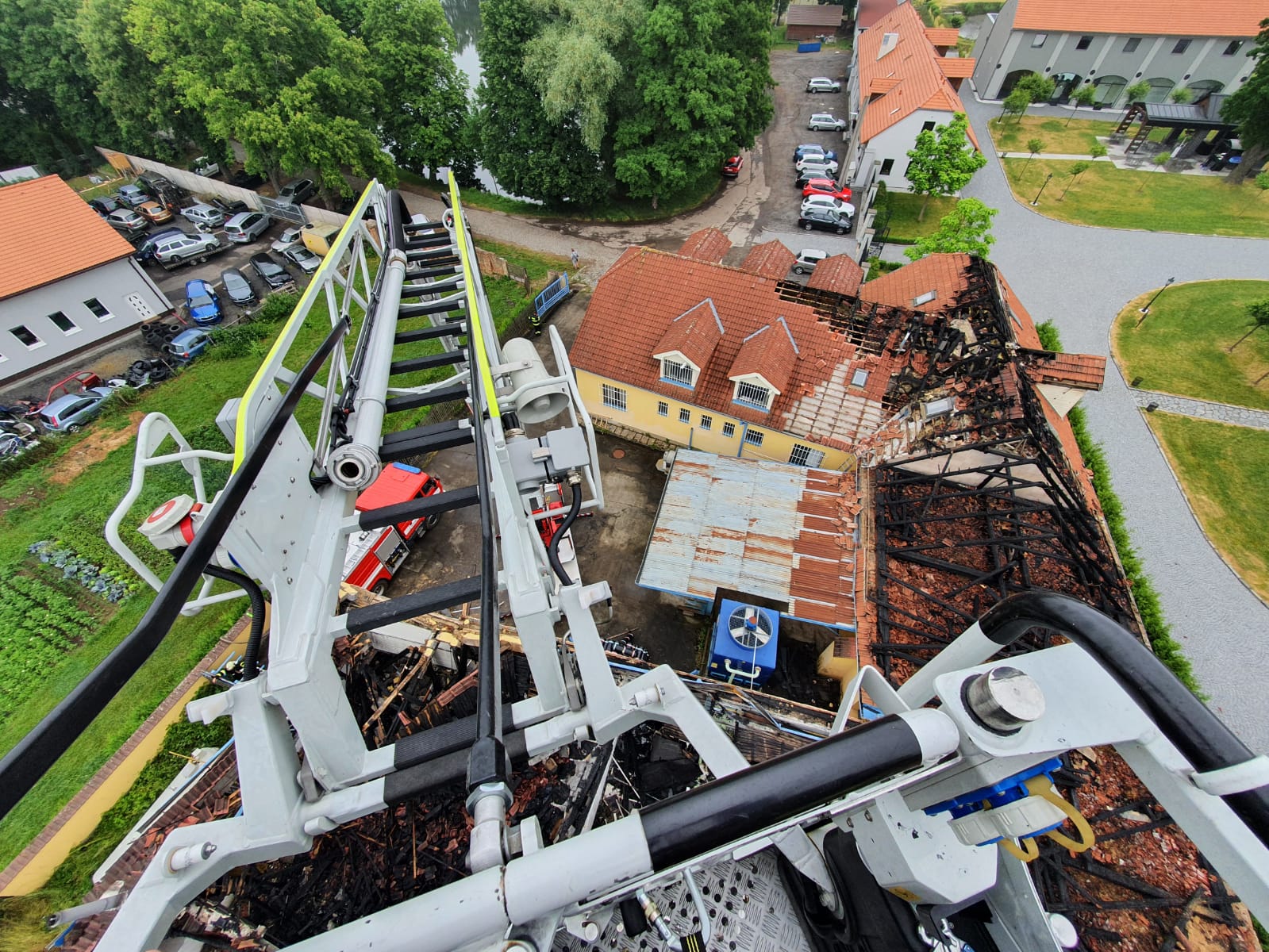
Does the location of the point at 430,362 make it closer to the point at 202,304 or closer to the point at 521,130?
the point at 202,304

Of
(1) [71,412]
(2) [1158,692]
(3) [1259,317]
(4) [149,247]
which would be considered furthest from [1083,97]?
(1) [71,412]

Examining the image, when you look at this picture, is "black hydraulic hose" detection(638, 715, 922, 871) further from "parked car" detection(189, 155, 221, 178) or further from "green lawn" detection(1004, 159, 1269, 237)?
"parked car" detection(189, 155, 221, 178)

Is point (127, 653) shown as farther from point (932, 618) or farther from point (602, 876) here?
point (932, 618)

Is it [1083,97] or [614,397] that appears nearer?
[614,397]

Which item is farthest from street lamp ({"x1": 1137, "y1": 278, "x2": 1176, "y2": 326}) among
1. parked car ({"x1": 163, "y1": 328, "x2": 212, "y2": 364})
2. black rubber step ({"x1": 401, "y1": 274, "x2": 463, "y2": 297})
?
parked car ({"x1": 163, "y1": 328, "x2": 212, "y2": 364})

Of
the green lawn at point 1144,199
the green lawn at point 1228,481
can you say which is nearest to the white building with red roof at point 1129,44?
the green lawn at point 1144,199
